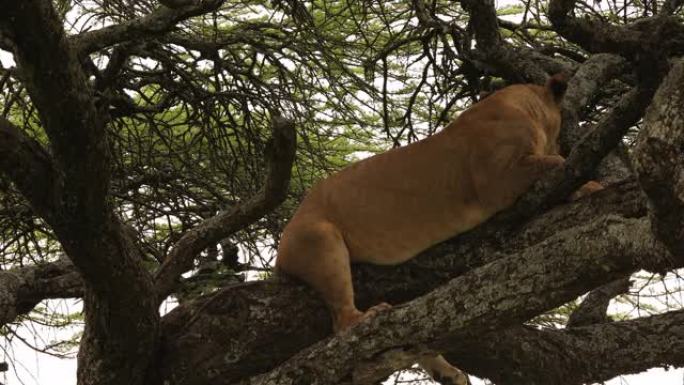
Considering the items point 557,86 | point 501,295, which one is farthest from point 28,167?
point 557,86

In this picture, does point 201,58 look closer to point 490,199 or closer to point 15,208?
point 15,208

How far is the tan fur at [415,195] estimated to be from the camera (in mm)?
4770

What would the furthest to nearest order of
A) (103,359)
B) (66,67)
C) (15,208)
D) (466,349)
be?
(15,208), (466,349), (103,359), (66,67)

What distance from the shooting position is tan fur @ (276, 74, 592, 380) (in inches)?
188

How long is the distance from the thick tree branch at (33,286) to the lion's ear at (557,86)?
2677mm

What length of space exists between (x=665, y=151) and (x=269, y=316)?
90.4 inches

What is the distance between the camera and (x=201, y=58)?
6906 mm

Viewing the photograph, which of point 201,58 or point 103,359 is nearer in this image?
point 103,359

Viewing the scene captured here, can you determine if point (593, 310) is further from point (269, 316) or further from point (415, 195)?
point (269, 316)

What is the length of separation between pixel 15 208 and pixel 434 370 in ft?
9.84

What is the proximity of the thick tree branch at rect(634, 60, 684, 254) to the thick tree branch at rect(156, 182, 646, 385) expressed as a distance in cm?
160

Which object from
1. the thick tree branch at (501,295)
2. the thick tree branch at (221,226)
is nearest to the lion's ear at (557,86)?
the thick tree branch at (221,226)

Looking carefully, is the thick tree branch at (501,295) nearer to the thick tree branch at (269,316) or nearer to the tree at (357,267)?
the tree at (357,267)

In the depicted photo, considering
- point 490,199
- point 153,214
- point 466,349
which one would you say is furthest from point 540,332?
point 153,214
